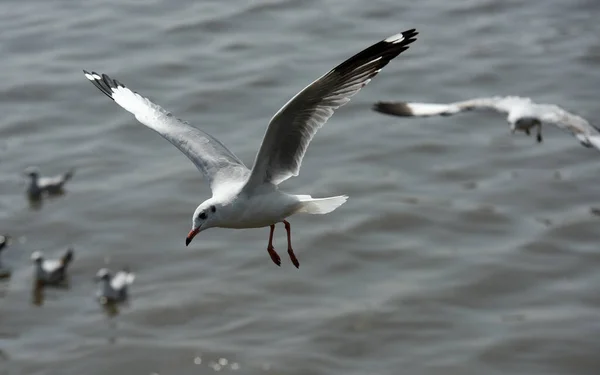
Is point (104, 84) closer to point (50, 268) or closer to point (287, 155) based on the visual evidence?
point (287, 155)

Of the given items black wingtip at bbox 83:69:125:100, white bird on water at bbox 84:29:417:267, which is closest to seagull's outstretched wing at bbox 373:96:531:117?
black wingtip at bbox 83:69:125:100

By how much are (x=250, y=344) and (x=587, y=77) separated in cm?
857

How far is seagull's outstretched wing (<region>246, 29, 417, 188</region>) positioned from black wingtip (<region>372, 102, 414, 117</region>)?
453 cm

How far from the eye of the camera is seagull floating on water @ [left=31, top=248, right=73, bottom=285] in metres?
15.3

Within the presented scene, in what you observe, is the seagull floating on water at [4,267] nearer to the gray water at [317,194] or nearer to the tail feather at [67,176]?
the gray water at [317,194]

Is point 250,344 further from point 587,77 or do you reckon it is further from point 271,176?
point 587,77

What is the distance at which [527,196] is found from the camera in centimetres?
1712

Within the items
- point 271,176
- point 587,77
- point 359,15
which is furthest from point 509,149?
point 271,176

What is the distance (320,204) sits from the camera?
8805 mm

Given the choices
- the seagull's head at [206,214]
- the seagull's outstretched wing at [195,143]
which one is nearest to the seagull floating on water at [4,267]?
the seagull's outstretched wing at [195,143]

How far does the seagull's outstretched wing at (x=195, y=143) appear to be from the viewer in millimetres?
9391

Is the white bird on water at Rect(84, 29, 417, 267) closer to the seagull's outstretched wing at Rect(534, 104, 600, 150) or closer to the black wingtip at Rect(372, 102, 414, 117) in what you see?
the seagull's outstretched wing at Rect(534, 104, 600, 150)

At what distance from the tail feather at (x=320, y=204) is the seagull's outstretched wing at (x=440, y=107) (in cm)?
427

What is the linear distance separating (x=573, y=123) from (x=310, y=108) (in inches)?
170
